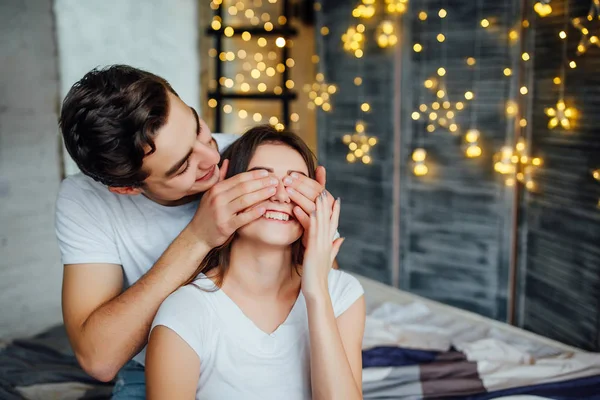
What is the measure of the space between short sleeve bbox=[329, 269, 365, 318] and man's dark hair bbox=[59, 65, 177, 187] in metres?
0.57

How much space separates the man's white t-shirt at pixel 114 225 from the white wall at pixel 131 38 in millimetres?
1748

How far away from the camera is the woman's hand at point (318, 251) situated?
1.39 metres

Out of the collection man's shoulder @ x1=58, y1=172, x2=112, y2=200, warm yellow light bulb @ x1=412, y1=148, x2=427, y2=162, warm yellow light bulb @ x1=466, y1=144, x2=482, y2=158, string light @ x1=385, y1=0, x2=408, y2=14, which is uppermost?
string light @ x1=385, y1=0, x2=408, y2=14

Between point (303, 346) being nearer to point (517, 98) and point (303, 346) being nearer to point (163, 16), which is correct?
point (517, 98)

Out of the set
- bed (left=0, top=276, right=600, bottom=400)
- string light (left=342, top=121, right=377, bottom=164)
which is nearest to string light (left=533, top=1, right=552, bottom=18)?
string light (left=342, top=121, right=377, bottom=164)

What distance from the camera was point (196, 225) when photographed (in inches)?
56.0

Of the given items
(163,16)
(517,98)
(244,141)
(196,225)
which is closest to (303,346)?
(196,225)

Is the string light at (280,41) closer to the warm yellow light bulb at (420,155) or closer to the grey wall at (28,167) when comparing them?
the warm yellow light bulb at (420,155)

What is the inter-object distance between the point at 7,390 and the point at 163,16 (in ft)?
8.30

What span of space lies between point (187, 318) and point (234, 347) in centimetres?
14

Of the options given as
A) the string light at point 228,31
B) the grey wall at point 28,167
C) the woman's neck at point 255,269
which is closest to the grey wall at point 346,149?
the string light at point 228,31

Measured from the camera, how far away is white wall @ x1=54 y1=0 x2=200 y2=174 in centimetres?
325

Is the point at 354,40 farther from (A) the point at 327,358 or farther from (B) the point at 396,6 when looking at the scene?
(A) the point at 327,358

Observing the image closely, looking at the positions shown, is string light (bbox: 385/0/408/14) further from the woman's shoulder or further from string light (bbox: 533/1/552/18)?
the woman's shoulder
